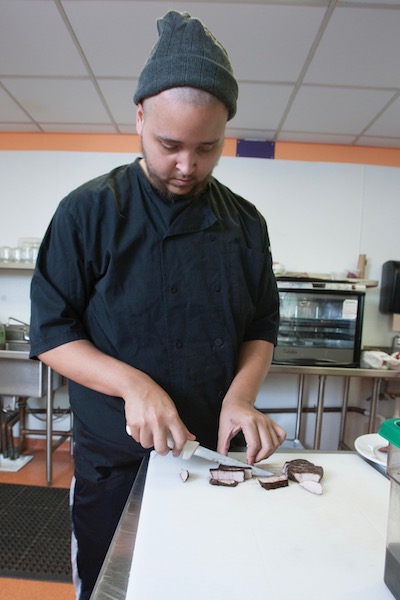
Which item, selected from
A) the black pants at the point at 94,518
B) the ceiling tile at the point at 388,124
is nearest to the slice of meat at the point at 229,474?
the black pants at the point at 94,518

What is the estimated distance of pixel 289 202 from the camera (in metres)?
2.88

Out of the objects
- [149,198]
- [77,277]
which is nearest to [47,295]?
[77,277]

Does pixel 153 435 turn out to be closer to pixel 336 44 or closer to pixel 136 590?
pixel 136 590

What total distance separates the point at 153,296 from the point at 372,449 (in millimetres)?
589

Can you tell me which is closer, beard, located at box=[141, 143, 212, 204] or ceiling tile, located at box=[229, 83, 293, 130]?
beard, located at box=[141, 143, 212, 204]

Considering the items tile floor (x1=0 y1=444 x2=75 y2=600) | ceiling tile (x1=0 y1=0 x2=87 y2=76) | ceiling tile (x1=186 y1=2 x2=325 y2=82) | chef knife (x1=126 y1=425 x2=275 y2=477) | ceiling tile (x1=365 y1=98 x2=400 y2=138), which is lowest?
tile floor (x1=0 y1=444 x2=75 y2=600)

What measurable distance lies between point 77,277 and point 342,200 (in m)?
2.54

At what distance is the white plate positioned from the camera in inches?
31.5

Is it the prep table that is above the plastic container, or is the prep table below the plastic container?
below

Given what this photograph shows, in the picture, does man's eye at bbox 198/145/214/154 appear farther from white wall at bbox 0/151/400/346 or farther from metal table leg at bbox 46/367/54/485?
white wall at bbox 0/151/400/346

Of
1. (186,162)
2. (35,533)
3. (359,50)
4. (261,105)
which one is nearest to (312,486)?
(186,162)

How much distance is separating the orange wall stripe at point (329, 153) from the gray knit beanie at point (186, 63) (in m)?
2.27

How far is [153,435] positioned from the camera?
0.65 metres

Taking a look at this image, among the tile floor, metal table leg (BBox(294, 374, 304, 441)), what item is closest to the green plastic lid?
the tile floor
